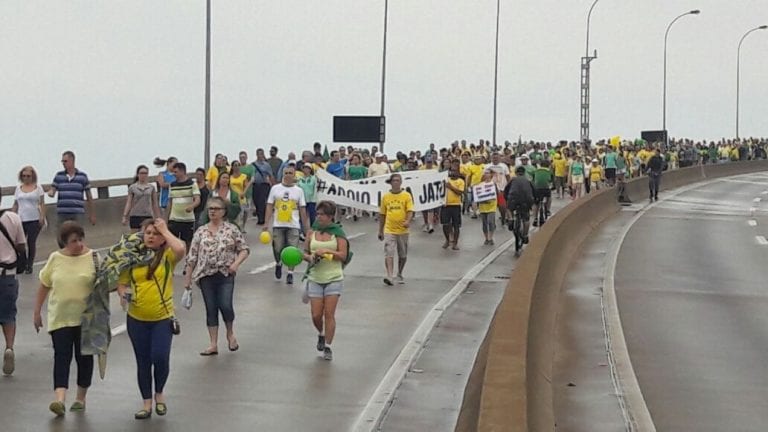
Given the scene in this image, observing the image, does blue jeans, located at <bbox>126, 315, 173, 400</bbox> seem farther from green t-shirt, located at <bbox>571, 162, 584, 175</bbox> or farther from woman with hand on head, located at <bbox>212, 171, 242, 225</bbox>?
green t-shirt, located at <bbox>571, 162, 584, 175</bbox>

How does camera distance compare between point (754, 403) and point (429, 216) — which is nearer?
point (754, 403)

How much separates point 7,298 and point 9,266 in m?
0.32

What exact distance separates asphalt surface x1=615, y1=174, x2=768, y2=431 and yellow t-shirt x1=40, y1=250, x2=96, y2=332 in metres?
4.47

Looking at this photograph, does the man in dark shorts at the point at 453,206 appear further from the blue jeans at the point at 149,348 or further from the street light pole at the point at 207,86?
the blue jeans at the point at 149,348

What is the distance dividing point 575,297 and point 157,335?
31.5 ft

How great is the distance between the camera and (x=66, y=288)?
10.4 m

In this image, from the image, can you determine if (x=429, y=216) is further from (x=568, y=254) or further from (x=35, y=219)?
(x=35, y=219)

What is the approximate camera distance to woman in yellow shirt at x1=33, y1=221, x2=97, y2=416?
10.4 meters

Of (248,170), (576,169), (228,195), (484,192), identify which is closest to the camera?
(228,195)

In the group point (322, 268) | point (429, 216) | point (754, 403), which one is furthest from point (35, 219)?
point (429, 216)

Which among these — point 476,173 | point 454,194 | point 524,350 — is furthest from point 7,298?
point 476,173

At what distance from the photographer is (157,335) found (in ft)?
34.1

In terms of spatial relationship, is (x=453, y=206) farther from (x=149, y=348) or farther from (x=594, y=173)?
(x=594, y=173)

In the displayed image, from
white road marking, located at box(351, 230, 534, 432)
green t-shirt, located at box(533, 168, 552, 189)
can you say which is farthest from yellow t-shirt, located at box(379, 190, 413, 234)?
green t-shirt, located at box(533, 168, 552, 189)
